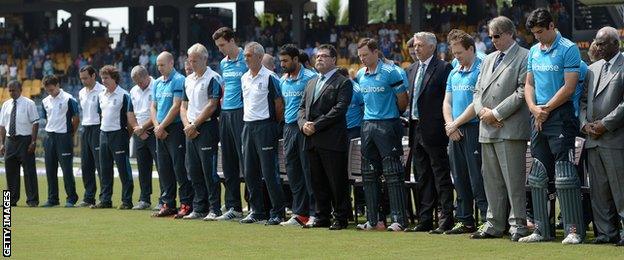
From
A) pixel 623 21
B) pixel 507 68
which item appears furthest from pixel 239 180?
pixel 623 21

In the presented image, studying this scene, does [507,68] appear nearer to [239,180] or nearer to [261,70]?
[261,70]

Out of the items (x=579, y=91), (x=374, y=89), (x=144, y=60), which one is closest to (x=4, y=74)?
(x=144, y=60)

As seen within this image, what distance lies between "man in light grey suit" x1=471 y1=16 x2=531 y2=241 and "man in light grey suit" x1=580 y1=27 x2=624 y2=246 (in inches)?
23.8

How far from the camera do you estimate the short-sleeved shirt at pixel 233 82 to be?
15000mm

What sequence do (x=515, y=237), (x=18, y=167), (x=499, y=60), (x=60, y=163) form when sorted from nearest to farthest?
(x=515, y=237), (x=499, y=60), (x=60, y=163), (x=18, y=167)

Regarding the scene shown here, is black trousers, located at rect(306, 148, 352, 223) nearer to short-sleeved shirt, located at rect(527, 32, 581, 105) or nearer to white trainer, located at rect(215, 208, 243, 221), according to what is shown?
white trainer, located at rect(215, 208, 243, 221)

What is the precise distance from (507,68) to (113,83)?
24.5 ft

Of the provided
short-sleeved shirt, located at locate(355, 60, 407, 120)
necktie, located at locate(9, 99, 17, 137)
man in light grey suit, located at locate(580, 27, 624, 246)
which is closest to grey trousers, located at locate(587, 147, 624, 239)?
man in light grey suit, located at locate(580, 27, 624, 246)

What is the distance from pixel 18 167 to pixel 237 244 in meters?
8.49

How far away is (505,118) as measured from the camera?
11.9 metres

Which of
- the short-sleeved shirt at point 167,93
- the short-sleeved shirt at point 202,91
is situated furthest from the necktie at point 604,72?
the short-sleeved shirt at point 167,93

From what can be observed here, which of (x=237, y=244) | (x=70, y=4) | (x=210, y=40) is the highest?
(x=70, y=4)

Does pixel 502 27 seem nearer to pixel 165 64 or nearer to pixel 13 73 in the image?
pixel 165 64

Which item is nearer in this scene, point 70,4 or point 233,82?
point 233,82
